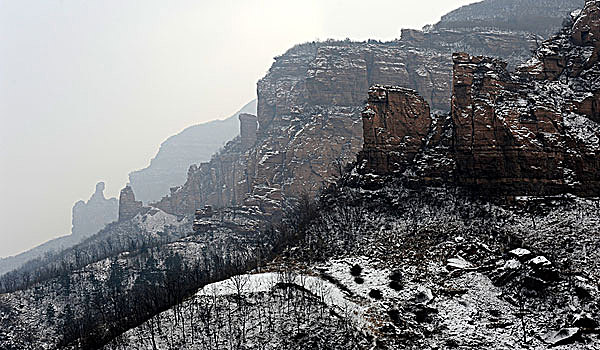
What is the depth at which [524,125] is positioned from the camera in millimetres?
49625

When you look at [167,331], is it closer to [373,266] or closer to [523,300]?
[373,266]

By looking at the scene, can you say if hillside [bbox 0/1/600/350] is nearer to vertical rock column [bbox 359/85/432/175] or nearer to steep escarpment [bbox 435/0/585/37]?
vertical rock column [bbox 359/85/432/175]

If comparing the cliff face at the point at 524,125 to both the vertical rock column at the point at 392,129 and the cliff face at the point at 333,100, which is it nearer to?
the vertical rock column at the point at 392,129

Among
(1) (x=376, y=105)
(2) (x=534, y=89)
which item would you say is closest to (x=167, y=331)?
(1) (x=376, y=105)

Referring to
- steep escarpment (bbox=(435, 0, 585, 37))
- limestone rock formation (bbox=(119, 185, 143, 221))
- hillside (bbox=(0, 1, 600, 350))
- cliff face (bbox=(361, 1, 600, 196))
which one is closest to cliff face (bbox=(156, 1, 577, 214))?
steep escarpment (bbox=(435, 0, 585, 37))

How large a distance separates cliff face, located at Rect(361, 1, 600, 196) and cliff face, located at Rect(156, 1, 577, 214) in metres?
60.7

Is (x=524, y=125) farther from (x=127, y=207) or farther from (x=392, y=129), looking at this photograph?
(x=127, y=207)

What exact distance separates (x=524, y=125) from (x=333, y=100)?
97.8m

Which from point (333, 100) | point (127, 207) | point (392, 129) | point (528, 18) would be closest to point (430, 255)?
point (392, 129)

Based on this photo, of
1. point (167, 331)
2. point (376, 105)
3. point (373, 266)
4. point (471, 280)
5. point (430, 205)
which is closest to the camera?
point (167, 331)

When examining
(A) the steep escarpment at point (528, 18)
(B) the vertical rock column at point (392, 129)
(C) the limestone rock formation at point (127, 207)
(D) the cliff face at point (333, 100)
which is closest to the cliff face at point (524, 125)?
(B) the vertical rock column at point (392, 129)

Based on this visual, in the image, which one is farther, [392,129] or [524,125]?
[392,129]

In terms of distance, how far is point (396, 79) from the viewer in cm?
14500

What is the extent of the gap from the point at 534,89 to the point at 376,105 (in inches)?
778
